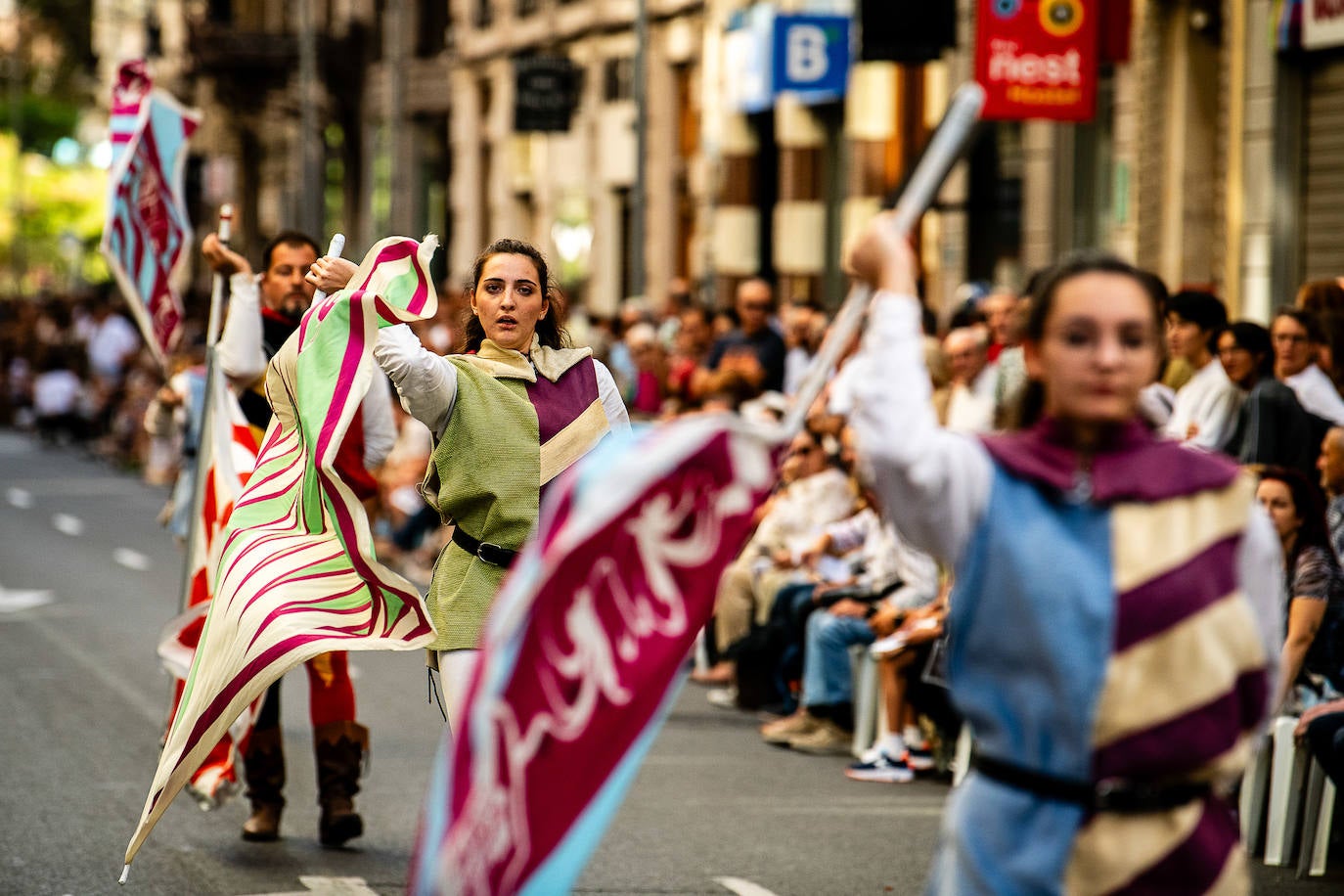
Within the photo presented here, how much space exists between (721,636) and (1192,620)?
8.37 m

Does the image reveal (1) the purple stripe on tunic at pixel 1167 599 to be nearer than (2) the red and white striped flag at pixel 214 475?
Yes

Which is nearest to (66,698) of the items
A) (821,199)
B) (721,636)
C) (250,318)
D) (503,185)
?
(721,636)

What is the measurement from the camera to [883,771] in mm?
9750

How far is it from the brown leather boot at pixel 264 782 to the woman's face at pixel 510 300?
89.3 inches

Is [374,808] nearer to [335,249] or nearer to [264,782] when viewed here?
[264,782]

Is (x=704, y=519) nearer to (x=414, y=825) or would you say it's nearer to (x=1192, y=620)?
(x=1192, y=620)

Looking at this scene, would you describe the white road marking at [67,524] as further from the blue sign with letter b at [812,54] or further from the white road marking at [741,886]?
the white road marking at [741,886]

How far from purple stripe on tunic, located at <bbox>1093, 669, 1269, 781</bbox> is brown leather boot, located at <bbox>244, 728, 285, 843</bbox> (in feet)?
16.2

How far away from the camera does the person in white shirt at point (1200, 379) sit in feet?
31.4

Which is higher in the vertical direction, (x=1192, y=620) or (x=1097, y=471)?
(x=1097, y=471)

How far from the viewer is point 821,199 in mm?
26234

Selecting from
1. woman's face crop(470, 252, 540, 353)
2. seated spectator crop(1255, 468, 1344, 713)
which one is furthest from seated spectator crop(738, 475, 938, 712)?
woman's face crop(470, 252, 540, 353)

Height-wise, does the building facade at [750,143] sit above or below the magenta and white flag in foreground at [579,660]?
above

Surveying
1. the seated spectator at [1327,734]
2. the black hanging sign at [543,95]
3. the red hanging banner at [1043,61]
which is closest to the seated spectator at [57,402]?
the black hanging sign at [543,95]
